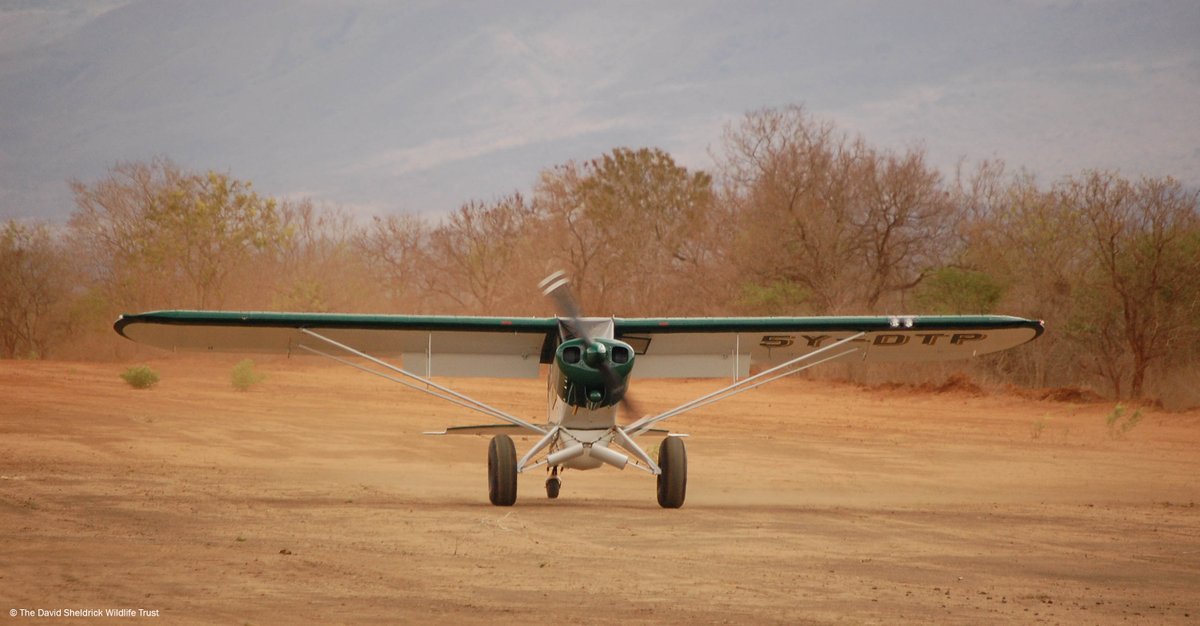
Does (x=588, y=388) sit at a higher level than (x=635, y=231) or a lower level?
lower

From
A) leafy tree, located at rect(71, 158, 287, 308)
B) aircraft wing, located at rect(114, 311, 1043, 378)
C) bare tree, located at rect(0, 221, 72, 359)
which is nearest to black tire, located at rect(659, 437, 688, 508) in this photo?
aircraft wing, located at rect(114, 311, 1043, 378)

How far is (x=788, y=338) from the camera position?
679 inches

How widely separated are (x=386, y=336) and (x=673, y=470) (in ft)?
13.6

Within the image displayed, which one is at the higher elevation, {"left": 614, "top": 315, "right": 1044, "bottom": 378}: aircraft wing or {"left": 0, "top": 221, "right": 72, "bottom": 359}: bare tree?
{"left": 0, "top": 221, "right": 72, "bottom": 359}: bare tree

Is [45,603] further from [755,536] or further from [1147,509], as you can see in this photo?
[1147,509]

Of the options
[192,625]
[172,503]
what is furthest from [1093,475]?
[192,625]

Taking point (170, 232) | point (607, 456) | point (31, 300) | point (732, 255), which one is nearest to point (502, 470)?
point (607, 456)

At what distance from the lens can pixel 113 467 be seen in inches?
778

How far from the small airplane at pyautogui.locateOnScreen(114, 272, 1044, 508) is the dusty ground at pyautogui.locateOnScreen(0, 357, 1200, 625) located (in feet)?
2.64

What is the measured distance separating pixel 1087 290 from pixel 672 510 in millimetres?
25632

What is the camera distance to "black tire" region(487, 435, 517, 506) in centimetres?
1495

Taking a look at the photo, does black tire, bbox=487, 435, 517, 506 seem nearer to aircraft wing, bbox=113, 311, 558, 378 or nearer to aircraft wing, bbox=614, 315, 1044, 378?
aircraft wing, bbox=113, 311, 558, 378

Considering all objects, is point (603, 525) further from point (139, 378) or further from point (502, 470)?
point (139, 378)

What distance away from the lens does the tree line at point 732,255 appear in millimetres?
36125
